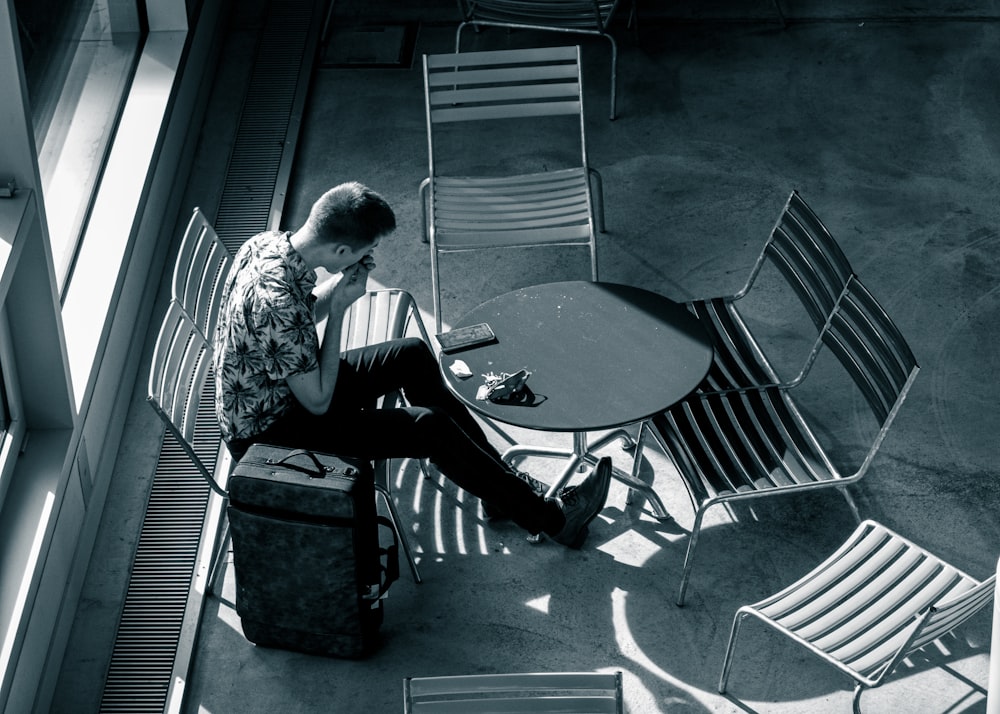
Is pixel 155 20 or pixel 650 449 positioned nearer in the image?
pixel 650 449

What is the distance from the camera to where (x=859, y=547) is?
4.40m

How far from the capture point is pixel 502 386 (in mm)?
4613

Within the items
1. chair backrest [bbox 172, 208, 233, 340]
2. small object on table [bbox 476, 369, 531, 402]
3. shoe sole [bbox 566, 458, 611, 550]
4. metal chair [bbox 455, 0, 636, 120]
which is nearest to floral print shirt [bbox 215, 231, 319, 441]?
chair backrest [bbox 172, 208, 233, 340]

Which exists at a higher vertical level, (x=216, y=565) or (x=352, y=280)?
(x=352, y=280)

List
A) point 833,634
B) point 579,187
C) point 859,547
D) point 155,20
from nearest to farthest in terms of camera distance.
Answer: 1. point 833,634
2. point 859,547
3. point 579,187
4. point 155,20

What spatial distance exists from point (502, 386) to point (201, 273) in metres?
1.35

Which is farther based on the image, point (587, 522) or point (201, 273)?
point (201, 273)

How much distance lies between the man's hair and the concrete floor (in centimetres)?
126

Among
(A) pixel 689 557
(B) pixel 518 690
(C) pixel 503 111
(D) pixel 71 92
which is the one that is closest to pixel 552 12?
(C) pixel 503 111

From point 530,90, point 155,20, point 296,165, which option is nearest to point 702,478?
point 530,90

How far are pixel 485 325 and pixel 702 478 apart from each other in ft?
3.17

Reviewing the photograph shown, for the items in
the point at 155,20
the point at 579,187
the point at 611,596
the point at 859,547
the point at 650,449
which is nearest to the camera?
the point at 859,547

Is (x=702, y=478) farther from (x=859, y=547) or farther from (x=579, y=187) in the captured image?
(x=579, y=187)

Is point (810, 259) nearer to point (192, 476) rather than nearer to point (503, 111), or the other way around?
point (503, 111)
